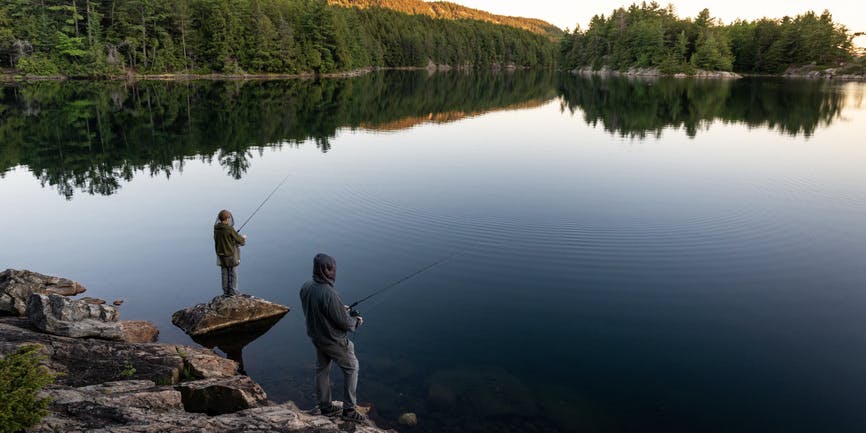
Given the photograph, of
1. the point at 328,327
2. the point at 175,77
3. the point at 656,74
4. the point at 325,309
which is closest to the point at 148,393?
the point at 328,327

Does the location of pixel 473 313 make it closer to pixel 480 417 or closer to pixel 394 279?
pixel 394 279

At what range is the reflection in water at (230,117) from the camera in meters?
35.3

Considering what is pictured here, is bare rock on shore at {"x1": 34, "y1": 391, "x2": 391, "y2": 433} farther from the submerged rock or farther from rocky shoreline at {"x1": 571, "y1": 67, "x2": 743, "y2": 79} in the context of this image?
rocky shoreline at {"x1": 571, "y1": 67, "x2": 743, "y2": 79}

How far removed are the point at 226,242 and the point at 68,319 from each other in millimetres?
3690

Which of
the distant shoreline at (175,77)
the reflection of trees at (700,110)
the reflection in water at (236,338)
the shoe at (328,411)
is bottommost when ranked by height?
the reflection in water at (236,338)

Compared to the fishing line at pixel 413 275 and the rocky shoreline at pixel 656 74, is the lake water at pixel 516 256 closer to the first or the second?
the fishing line at pixel 413 275

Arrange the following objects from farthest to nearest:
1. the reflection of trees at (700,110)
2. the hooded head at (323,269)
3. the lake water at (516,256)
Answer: the reflection of trees at (700,110) < the lake water at (516,256) < the hooded head at (323,269)

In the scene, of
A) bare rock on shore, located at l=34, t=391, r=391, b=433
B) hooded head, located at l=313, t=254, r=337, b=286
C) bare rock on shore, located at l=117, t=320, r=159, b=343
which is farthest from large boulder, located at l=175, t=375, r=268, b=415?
bare rock on shore, located at l=117, t=320, r=159, b=343

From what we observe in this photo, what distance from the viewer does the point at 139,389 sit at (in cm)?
895

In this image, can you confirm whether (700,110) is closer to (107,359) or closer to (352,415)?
(352,415)

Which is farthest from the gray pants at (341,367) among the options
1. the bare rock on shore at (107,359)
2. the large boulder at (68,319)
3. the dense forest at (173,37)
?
the dense forest at (173,37)

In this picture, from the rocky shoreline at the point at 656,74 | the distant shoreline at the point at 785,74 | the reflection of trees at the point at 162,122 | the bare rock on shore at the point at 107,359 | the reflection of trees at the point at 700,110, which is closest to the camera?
the bare rock on shore at the point at 107,359

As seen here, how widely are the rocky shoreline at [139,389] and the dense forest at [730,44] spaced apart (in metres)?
169

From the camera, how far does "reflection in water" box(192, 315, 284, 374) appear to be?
1295cm
